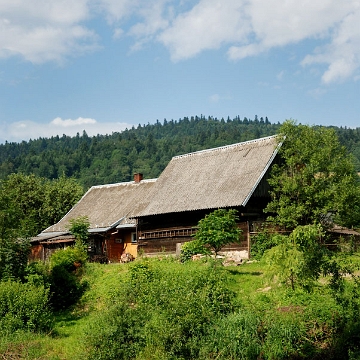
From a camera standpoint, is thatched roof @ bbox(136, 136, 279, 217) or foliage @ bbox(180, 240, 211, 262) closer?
foliage @ bbox(180, 240, 211, 262)

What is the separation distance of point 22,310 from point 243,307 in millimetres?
8071

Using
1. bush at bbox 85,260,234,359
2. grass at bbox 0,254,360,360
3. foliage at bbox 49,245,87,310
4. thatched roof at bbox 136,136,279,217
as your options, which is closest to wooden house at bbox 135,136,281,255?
thatched roof at bbox 136,136,279,217

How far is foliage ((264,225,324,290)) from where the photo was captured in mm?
14094

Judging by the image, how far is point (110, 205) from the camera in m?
37.6

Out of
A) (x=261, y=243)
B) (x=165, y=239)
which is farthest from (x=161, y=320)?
(x=165, y=239)

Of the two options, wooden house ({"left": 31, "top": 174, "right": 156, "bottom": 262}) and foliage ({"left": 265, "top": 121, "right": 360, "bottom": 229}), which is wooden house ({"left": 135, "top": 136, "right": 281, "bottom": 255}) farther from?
wooden house ({"left": 31, "top": 174, "right": 156, "bottom": 262})

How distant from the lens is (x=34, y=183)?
48.8 meters

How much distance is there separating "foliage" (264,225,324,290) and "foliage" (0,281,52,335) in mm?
8309

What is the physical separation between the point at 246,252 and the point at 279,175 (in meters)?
4.38

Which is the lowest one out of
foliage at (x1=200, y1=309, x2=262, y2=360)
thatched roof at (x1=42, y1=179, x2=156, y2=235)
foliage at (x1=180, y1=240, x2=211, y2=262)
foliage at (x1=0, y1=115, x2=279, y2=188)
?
foliage at (x1=200, y1=309, x2=262, y2=360)

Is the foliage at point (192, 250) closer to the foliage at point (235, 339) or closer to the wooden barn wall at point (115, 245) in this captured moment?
the foliage at point (235, 339)

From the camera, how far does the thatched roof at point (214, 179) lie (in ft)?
91.6

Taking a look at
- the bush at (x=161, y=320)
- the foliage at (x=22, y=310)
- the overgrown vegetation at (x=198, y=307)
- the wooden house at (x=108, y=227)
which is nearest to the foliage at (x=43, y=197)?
the wooden house at (x=108, y=227)

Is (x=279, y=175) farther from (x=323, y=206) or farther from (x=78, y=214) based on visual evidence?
(x=78, y=214)
